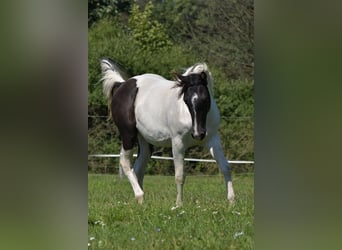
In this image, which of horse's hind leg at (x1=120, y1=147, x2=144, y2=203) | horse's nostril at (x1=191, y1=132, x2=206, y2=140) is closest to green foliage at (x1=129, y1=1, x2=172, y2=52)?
horse's hind leg at (x1=120, y1=147, x2=144, y2=203)

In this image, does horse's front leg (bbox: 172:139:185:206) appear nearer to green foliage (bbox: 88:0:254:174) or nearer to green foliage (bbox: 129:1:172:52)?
green foliage (bbox: 88:0:254:174)

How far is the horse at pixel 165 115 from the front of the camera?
4.44 meters

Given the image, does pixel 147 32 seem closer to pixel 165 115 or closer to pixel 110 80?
pixel 110 80

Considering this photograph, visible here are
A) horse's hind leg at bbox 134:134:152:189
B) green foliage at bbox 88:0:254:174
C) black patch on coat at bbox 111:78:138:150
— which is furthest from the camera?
green foliage at bbox 88:0:254:174

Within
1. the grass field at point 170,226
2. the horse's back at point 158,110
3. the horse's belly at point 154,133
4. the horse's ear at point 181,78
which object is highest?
the horse's ear at point 181,78

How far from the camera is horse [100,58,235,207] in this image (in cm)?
444

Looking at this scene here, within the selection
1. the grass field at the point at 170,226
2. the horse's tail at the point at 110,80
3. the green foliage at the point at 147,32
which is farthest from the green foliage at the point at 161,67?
the grass field at the point at 170,226

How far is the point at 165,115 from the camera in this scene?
4.90 meters

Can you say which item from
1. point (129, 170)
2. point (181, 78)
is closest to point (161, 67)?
point (129, 170)

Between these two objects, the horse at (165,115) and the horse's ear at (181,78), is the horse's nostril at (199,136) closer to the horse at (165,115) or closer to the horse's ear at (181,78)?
the horse at (165,115)

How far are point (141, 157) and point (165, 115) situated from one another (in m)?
0.71
